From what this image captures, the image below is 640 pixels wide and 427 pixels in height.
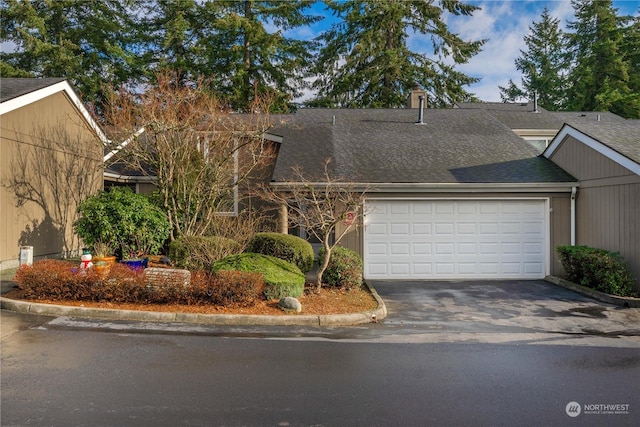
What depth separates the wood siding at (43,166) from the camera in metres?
11.2

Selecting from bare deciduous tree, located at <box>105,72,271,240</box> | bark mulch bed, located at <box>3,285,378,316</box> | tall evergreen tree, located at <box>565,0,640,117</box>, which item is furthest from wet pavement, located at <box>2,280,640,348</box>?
tall evergreen tree, located at <box>565,0,640,117</box>

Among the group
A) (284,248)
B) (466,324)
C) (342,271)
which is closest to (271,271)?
(284,248)

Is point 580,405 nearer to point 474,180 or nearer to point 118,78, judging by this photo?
point 474,180

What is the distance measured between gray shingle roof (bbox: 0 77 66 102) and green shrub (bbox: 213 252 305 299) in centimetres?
710

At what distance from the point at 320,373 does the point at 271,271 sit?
3.69 m

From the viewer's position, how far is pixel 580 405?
452 cm

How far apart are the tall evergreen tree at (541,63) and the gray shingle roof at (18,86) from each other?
40099 mm

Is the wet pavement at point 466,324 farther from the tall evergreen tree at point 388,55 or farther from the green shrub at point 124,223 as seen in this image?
the tall evergreen tree at point 388,55

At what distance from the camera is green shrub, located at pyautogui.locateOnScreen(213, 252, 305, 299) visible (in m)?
8.37

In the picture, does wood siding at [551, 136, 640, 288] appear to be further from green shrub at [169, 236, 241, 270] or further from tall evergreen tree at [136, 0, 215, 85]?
tall evergreen tree at [136, 0, 215, 85]

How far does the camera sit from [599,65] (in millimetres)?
33875

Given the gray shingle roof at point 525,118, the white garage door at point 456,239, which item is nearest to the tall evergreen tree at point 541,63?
the gray shingle roof at point 525,118

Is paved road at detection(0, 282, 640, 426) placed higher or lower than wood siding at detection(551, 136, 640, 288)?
lower

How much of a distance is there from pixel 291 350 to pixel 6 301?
515cm
